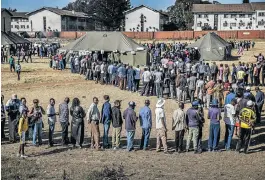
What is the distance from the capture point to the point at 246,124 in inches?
436

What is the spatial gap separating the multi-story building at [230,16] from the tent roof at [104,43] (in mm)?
54017

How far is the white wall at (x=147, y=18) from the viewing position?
82000 mm

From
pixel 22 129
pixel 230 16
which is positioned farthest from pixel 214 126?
pixel 230 16

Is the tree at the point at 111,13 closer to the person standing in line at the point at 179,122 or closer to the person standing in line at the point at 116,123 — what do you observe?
the person standing in line at the point at 116,123

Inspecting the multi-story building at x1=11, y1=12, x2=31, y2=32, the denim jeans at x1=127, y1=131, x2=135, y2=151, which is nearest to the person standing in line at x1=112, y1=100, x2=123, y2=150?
the denim jeans at x1=127, y1=131, x2=135, y2=151

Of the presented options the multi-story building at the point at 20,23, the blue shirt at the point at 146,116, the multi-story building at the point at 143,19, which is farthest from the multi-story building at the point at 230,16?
the blue shirt at the point at 146,116

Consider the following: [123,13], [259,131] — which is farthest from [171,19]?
[259,131]

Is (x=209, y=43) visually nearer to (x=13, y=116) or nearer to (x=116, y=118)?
(x=116, y=118)

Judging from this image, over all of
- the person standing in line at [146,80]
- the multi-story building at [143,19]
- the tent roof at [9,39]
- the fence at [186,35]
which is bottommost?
the person standing in line at [146,80]

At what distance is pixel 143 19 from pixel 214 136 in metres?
73.0

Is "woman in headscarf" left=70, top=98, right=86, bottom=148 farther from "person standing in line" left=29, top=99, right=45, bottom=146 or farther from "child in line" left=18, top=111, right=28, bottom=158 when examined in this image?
"child in line" left=18, top=111, right=28, bottom=158

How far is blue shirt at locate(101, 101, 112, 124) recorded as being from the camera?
38.2 ft

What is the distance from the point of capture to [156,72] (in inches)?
750

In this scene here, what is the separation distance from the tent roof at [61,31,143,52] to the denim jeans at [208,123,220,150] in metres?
17.3
